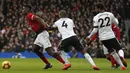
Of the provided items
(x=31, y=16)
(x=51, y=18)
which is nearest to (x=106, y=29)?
(x=31, y=16)

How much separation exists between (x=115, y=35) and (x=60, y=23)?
2289 mm

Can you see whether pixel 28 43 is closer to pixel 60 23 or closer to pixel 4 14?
pixel 4 14

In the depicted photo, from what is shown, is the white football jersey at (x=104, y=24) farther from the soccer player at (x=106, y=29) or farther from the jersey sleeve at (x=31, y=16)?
the jersey sleeve at (x=31, y=16)

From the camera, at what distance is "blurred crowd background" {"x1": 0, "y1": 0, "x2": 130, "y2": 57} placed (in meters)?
30.9

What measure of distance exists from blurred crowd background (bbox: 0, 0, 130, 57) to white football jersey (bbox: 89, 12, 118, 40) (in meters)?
13.9

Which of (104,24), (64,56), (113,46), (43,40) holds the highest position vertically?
(104,24)

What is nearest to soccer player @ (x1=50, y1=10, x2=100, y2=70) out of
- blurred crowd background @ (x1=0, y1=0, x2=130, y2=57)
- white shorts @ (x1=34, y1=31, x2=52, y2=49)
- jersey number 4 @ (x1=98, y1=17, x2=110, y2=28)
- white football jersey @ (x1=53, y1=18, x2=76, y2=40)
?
white football jersey @ (x1=53, y1=18, x2=76, y2=40)

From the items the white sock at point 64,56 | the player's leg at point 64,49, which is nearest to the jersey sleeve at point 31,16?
the player's leg at point 64,49

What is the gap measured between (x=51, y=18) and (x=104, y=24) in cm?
1658

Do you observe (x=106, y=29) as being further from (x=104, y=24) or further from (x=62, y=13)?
(x=62, y=13)

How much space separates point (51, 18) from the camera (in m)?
32.6

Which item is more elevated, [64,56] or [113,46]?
[113,46]

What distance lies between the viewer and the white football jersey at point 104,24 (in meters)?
16.1

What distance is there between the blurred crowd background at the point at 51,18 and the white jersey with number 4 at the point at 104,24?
45.5 ft
